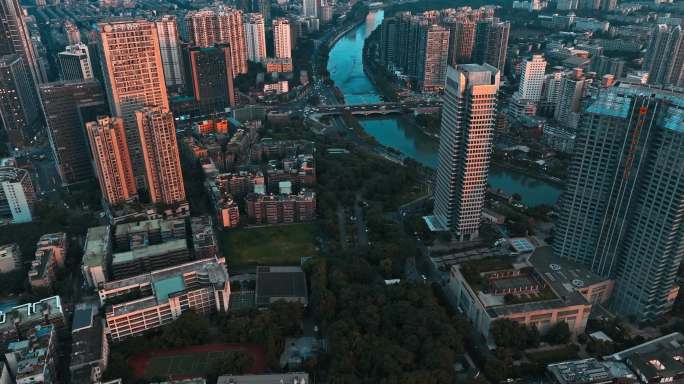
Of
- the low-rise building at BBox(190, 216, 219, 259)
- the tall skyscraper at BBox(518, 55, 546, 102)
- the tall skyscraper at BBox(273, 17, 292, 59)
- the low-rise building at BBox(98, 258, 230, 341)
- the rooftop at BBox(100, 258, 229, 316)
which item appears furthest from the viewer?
the tall skyscraper at BBox(273, 17, 292, 59)

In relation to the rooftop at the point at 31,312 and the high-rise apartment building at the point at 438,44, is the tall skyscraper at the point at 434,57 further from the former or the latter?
the rooftop at the point at 31,312

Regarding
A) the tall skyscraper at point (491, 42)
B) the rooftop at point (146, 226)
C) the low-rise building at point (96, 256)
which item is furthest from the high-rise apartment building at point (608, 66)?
the low-rise building at point (96, 256)

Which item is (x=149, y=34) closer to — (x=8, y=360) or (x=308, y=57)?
(x=8, y=360)

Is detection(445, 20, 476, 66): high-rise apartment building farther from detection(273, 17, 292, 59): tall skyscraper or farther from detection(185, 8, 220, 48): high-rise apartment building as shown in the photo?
detection(185, 8, 220, 48): high-rise apartment building

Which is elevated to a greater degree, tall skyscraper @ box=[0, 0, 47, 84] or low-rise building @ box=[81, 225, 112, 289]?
tall skyscraper @ box=[0, 0, 47, 84]

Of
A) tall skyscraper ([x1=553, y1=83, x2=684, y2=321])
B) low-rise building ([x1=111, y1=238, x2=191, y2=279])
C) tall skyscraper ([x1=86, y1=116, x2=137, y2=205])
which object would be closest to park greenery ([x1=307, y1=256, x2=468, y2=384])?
low-rise building ([x1=111, y1=238, x2=191, y2=279])

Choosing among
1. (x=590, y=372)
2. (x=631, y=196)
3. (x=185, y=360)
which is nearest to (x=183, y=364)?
(x=185, y=360)

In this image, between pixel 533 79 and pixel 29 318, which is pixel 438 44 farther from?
pixel 29 318
